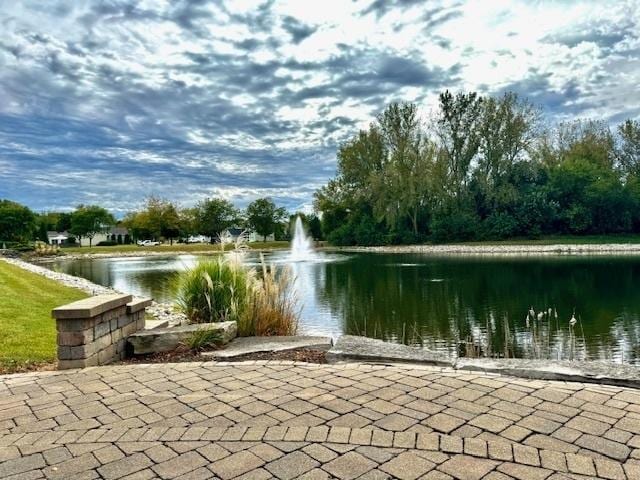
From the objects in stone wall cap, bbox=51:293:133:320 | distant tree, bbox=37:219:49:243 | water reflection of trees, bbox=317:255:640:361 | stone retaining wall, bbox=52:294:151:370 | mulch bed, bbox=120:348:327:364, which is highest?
distant tree, bbox=37:219:49:243

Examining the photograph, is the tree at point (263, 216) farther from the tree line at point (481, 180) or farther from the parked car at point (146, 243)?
the tree line at point (481, 180)

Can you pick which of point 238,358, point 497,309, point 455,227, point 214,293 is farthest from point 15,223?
point 238,358

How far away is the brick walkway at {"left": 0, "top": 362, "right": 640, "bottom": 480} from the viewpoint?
2.14 m

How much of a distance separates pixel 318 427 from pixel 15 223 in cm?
5140

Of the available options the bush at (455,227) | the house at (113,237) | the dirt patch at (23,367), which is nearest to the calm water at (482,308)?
the dirt patch at (23,367)

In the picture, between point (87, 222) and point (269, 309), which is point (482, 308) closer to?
point (269, 309)

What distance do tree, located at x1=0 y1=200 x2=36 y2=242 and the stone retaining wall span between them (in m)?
48.0

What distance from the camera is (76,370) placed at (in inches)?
154

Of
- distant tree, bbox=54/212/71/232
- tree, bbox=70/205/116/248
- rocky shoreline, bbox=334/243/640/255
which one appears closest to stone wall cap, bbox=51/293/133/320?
rocky shoreline, bbox=334/243/640/255

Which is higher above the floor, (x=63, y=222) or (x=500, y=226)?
(x=63, y=222)

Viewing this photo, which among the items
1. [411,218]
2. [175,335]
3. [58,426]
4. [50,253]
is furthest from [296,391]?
[50,253]

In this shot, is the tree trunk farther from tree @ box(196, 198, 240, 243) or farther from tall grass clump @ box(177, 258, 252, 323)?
tall grass clump @ box(177, 258, 252, 323)

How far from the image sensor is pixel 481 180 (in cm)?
3650

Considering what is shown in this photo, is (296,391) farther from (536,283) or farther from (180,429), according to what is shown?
(536,283)
